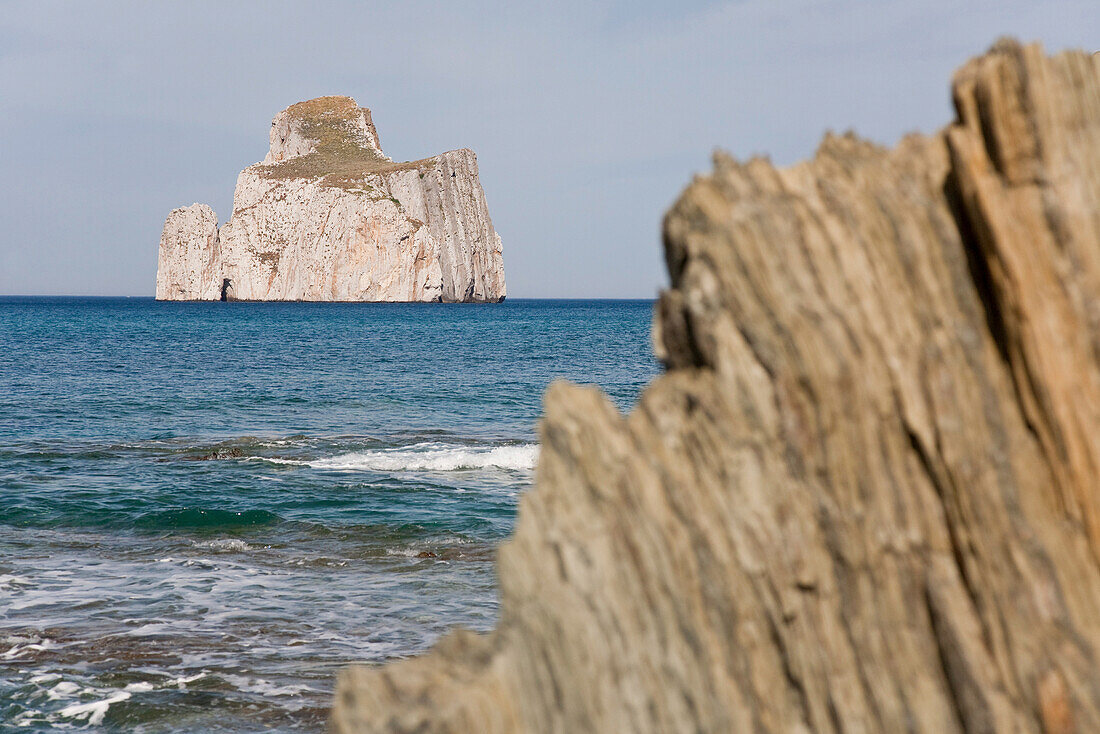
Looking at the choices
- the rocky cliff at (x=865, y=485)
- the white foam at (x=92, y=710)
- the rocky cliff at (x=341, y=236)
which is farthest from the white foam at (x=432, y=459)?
the rocky cliff at (x=341, y=236)

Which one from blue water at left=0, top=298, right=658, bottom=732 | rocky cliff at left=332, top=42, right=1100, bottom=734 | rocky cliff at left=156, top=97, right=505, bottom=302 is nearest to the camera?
rocky cliff at left=332, top=42, right=1100, bottom=734

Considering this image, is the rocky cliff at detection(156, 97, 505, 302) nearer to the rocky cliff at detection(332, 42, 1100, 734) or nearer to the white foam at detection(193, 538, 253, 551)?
the white foam at detection(193, 538, 253, 551)

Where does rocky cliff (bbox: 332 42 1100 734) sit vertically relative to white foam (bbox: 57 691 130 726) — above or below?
above

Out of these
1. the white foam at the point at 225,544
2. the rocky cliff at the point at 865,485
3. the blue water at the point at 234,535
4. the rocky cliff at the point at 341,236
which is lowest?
the white foam at the point at 225,544

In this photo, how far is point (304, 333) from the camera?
97.5 meters

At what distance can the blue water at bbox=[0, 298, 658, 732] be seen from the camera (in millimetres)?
10945

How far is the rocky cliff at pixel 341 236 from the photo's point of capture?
16362cm

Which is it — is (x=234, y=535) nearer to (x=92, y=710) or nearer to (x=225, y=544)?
(x=225, y=544)

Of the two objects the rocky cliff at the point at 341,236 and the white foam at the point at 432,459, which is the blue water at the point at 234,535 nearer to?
the white foam at the point at 432,459

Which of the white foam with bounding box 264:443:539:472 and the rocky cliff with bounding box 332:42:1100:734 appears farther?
the white foam with bounding box 264:443:539:472

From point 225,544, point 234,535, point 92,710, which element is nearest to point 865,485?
point 92,710

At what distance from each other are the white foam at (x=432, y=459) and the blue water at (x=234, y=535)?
0.12 meters

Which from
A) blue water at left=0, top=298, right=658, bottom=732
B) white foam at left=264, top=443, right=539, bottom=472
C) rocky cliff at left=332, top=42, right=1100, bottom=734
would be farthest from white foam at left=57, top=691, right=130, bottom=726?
white foam at left=264, top=443, right=539, bottom=472

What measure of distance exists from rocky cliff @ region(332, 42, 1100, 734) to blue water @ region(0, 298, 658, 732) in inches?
273
